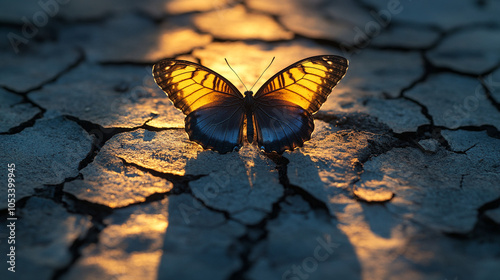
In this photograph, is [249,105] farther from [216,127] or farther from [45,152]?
[45,152]

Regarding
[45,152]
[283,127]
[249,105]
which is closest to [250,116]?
[249,105]

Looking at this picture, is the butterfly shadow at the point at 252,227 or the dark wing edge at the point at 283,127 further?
the dark wing edge at the point at 283,127

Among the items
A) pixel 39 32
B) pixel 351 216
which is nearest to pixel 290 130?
pixel 351 216

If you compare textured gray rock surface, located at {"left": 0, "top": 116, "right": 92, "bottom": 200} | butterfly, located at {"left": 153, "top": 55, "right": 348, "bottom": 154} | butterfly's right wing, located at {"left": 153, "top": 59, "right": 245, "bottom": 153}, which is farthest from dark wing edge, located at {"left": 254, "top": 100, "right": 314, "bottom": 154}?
textured gray rock surface, located at {"left": 0, "top": 116, "right": 92, "bottom": 200}

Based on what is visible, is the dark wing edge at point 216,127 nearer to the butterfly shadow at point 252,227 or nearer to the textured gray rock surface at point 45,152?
the butterfly shadow at point 252,227

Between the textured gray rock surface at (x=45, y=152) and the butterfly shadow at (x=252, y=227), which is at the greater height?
the textured gray rock surface at (x=45, y=152)

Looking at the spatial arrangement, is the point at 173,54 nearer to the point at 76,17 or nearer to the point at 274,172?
the point at 76,17

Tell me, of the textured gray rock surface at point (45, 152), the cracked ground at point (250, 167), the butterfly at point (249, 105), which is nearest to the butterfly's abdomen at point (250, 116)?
the butterfly at point (249, 105)

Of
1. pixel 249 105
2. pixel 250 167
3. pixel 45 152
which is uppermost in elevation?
pixel 249 105
